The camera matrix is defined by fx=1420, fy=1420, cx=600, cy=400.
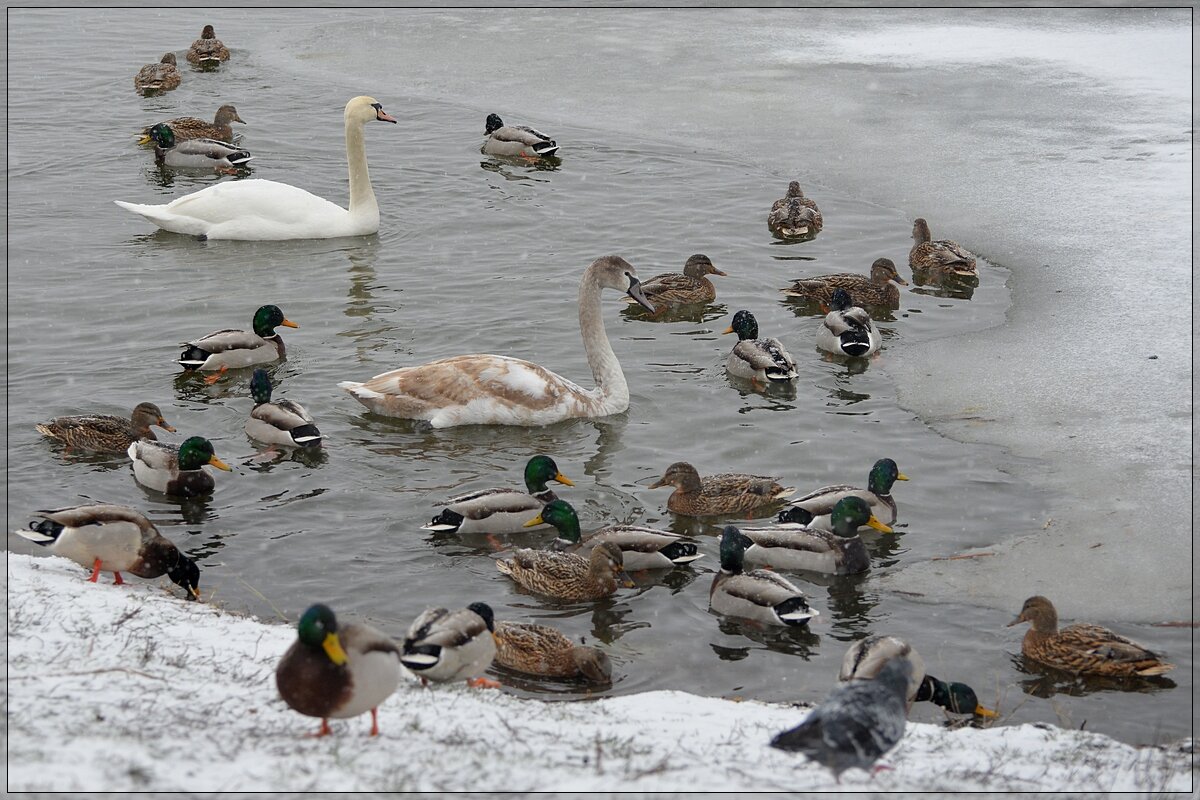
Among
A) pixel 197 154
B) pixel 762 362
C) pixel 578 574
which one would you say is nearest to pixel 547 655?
pixel 578 574

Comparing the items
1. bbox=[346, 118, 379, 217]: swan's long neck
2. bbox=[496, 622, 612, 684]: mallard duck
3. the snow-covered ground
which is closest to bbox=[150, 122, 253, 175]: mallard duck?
bbox=[346, 118, 379, 217]: swan's long neck

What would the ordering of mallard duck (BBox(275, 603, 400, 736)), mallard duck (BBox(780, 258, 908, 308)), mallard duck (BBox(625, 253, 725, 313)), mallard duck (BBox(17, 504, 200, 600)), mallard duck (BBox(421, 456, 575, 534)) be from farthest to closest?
mallard duck (BBox(625, 253, 725, 313)) < mallard duck (BBox(780, 258, 908, 308)) < mallard duck (BBox(421, 456, 575, 534)) < mallard duck (BBox(17, 504, 200, 600)) < mallard duck (BBox(275, 603, 400, 736))

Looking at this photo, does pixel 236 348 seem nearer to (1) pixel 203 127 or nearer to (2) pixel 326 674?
(2) pixel 326 674

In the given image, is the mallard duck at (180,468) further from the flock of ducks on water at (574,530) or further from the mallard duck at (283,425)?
the mallard duck at (283,425)

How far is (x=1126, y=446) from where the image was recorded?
10.6 metres

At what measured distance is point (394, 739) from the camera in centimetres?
598

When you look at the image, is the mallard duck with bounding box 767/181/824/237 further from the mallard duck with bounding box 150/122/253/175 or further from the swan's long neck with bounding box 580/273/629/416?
the mallard duck with bounding box 150/122/253/175

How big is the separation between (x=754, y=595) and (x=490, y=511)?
213cm

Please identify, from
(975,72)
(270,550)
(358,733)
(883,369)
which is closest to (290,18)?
(975,72)

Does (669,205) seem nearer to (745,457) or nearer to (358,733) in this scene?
(745,457)

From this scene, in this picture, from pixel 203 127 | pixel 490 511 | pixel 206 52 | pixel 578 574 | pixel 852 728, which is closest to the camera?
pixel 852 728

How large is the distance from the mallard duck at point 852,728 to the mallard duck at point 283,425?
20.0ft

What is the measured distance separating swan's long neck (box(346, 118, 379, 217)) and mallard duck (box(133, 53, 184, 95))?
650cm

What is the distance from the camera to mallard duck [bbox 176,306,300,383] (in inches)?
488
